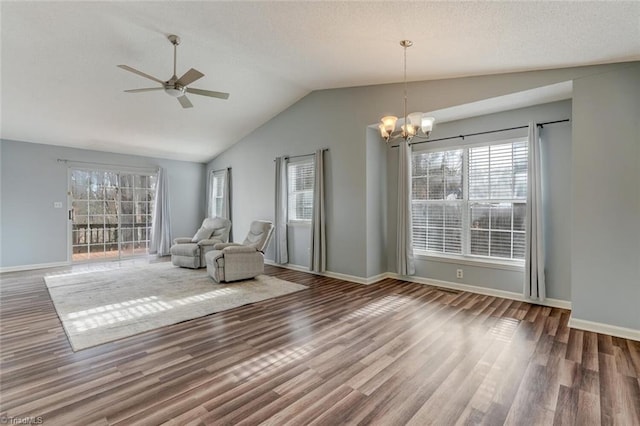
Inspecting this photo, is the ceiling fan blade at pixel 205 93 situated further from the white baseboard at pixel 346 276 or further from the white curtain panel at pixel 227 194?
the white curtain panel at pixel 227 194

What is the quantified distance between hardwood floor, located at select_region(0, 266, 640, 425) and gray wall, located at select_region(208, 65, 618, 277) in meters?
1.72

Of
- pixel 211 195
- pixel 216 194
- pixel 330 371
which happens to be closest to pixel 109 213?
pixel 211 195

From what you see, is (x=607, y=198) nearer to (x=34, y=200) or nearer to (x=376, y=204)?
(x=376, y=204)

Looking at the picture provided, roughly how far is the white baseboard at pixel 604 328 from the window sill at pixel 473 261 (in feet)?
3.17

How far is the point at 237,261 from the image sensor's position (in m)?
4.95

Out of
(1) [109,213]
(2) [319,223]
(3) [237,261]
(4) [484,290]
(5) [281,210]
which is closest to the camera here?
(4) [484,290]

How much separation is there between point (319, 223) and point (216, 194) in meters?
4.25

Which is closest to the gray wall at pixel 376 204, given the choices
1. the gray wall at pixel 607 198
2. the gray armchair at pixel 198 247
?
the gray wall at pixel 607 198

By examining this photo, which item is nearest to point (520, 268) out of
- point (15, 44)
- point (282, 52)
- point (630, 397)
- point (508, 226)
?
point (508, 226)

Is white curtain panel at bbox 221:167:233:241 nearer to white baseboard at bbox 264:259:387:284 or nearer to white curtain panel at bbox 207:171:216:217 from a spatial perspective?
white curtain panel at bbox 207:171:216:217

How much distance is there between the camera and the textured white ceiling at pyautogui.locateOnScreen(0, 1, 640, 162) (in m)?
2.52

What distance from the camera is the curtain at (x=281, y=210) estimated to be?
20.4 ft

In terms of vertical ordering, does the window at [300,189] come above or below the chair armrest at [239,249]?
above

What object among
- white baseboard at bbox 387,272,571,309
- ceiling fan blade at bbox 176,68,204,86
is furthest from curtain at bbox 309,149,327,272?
ceiling fan blade at bbox 176,68,204,86
